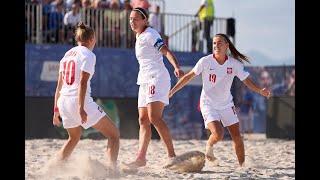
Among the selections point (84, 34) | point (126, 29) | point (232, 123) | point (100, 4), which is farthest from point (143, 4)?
point (84, 34)

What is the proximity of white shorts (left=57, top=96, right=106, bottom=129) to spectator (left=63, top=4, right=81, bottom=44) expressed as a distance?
9972mm

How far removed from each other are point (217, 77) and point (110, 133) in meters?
1.61

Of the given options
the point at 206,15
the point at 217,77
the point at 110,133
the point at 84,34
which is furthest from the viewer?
the point at 206,15

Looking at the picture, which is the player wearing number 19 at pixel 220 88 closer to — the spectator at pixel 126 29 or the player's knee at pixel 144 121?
the player's knee at pixel 144 121

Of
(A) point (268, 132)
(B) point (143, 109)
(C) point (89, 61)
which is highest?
(C) point (89, 61)

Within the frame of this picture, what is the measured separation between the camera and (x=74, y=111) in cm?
616

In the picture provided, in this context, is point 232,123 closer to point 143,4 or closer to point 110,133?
point 110,133

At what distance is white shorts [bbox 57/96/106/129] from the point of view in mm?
6172

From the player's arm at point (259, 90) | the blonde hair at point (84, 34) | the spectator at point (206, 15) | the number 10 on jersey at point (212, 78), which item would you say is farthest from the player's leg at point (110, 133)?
the spectator at point (206, 15)

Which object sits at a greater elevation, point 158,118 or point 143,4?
point 143,4
